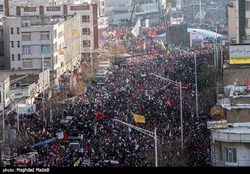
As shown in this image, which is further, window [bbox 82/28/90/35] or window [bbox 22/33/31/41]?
window [bbox 82/28/90/35]

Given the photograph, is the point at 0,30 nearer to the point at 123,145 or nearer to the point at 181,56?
the point at 181,56

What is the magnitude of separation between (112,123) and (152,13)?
12115 cm

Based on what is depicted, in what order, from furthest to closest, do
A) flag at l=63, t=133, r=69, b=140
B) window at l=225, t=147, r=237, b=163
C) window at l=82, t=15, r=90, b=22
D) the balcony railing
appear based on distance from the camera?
window at l=82, t=15, r=90, b=22 → flag at l=63, t=133, r=69, b=140 → window at l=225, t=147, r=237, b=163 → the balcony railing

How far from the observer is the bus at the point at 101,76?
63.0m

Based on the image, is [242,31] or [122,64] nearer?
[242,31]

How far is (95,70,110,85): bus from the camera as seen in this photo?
207 feet

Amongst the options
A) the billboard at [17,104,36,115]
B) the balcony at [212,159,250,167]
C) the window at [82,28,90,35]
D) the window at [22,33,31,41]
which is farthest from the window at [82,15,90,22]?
the balcony at [212,159,250,167]

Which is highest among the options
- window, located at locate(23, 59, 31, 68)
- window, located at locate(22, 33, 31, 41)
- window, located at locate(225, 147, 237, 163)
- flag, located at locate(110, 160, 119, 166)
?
window, located at locate(22, 33, 31, 41)

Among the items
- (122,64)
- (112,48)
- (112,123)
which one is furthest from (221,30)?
(112,123)

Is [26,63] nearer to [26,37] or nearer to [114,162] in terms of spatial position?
[26,37]

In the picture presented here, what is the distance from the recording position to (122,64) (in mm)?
76812

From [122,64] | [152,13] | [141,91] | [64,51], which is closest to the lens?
[141,91]

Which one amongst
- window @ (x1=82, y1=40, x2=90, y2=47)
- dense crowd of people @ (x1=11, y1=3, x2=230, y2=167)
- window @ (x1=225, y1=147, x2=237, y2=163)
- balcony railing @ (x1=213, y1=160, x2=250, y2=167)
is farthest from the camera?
window @ (x1=82, y1=40, x2=90, y2=47)

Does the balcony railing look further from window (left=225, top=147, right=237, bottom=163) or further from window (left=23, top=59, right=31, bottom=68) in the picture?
window (left=23, top=59, right=31, bottom=68)
